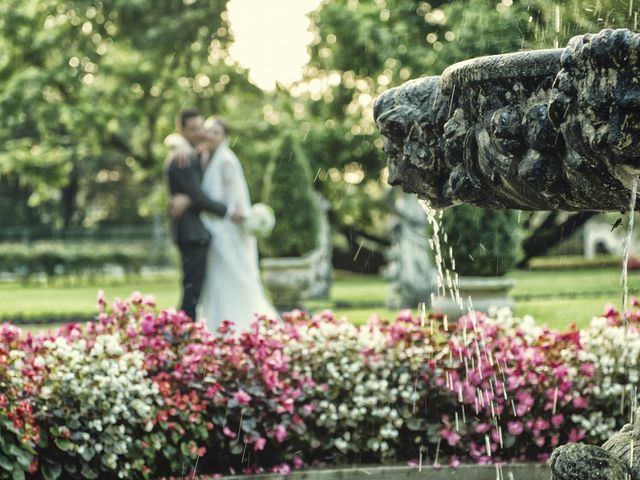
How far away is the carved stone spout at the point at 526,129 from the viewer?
231 centimetres

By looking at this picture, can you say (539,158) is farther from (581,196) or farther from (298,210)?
(298,210)

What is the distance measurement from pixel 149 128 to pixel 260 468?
75.6ft

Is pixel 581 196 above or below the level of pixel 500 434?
above

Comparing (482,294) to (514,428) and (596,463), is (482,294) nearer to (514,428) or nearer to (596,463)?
(514,428)

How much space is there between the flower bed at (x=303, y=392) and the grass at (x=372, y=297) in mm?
4027

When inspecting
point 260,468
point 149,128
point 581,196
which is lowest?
point 260,468

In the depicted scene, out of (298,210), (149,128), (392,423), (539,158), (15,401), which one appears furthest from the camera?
(149,128)

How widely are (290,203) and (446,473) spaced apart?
11828mm

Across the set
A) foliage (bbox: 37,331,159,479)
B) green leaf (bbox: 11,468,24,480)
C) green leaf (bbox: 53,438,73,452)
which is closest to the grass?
foliage (bbox: 37,331,159,479)

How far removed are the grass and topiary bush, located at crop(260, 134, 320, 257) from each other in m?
1.12

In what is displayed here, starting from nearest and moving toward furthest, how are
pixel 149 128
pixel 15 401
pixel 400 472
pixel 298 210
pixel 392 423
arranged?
1. pixel 15 401
2. pixel 400 472
3. pixel 392 423
4. pixel 298 210
5. pixel 149 128

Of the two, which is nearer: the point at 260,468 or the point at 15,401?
the point at 15,401

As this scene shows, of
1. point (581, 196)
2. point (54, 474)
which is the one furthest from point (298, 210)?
point (581, 196)

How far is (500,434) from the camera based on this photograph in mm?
5129
